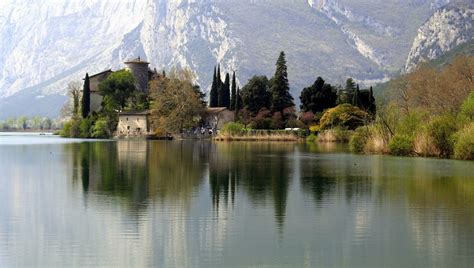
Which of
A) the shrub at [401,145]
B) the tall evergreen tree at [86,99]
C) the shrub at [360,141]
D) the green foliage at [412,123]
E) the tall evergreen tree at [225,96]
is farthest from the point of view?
the tall evergreen tree at [225,96]

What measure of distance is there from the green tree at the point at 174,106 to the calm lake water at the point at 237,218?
5847 centimetres

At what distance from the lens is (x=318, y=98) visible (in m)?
90.5

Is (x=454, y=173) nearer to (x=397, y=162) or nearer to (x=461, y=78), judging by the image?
(x=397, y=162)

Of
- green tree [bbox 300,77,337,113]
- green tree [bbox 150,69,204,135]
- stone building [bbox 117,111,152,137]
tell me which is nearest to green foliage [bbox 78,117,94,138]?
stone building [bbox 117,111,152,137]

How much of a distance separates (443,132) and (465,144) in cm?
329

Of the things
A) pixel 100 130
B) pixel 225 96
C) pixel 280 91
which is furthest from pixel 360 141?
pixel 225 96

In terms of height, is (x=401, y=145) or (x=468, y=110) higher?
(x=468, y=110)

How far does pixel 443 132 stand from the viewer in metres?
44.3

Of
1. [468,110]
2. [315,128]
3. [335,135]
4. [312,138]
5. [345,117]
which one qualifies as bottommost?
[312,138]

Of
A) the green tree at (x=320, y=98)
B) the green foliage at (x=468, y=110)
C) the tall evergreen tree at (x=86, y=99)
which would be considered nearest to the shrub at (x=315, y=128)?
the green tree at (x=320, y=98)

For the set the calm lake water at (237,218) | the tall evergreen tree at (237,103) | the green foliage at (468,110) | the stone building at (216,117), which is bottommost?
the calm lake water at (237,218)

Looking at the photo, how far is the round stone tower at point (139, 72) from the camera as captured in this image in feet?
361

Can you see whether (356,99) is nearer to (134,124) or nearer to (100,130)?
(134,124)

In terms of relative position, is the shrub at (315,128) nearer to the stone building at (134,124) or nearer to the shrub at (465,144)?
the stone building at (134,124)
